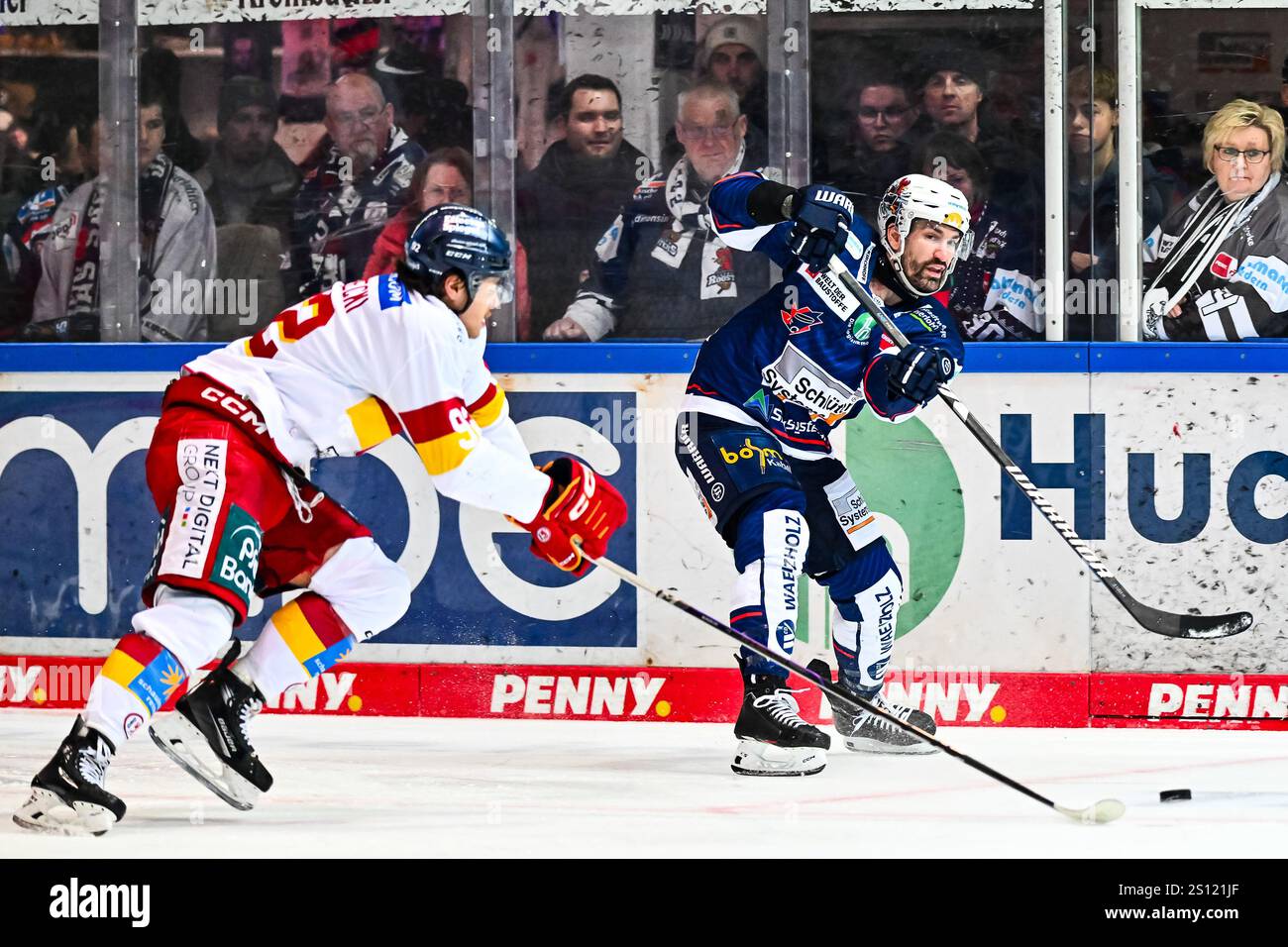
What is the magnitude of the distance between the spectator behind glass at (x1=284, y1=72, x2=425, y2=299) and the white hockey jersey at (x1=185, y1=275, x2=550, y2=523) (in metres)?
1.75

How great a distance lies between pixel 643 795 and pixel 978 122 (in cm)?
237

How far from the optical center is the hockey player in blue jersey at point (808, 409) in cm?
448

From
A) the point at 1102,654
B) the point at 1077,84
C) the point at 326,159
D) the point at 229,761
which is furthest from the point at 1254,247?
the point at 229,761

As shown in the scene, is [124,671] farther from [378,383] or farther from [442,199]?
[442,199]

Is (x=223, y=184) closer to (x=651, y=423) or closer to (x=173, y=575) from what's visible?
(x=651, y=423)

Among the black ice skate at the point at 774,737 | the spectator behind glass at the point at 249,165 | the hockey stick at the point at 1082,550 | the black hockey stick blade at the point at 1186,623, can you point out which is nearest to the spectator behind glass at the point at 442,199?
A: the spectator behind glass at the point at 249,165

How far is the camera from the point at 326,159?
5.69m

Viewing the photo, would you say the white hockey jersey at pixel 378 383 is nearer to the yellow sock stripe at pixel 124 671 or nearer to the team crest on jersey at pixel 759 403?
the yellow sock stripe at pixel 124 671

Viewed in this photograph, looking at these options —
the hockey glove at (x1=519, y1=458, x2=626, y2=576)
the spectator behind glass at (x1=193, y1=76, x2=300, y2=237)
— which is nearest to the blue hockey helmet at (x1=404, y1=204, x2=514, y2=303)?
the hockey glove at (x1=519, y1=458, x2=626, y2=576)

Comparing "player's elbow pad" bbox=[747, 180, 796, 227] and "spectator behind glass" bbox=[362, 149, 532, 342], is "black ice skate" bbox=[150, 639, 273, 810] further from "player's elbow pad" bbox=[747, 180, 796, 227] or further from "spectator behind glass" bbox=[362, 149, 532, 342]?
"spectator behind glass" bbox=[362, 149, 532, 342]

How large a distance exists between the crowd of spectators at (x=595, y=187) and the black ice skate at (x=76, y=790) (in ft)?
7.78

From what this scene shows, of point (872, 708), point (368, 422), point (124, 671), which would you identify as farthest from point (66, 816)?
point (872, 708)

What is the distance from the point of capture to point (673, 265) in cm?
560
